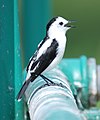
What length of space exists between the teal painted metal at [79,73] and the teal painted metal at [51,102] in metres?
1.01

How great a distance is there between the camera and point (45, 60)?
250cm

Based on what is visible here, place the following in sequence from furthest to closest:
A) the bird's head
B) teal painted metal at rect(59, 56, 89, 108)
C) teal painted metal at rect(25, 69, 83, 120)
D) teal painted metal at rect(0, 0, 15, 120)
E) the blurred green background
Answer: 1. the blurred green background
2. teal painted metal at rect(59, 56, 89, 108)
3. the bird's head
4. teal painted metal at rect(0, 0, 15, 120)
5. teal painted metal at rect(25, 69, 83, 120)

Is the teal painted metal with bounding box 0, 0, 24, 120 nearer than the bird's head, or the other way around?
the teal painted metal with bounding box 0, 0, 24, 120

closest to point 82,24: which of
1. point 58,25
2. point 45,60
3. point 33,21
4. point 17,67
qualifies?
point 33,21

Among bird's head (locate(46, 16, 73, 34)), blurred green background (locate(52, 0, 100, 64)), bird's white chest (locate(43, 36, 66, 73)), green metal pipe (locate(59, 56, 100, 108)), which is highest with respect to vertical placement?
bird's head (locate(46, 16, 73, 34))

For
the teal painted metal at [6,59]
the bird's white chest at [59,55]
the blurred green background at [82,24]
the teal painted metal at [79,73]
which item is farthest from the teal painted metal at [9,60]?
the blurred green background at [82,24]

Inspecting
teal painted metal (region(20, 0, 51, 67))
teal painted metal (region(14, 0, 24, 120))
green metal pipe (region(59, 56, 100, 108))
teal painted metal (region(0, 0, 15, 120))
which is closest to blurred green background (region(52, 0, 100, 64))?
teal painted metal (region(20, 0, 51, 67))

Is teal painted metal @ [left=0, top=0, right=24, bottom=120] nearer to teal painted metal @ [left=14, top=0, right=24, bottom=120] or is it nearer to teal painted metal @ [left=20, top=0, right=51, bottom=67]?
teal painted metal @ [left=14, top=0, right=24, bottom=120]

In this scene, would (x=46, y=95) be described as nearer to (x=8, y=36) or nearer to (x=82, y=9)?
(x=8, y=36)

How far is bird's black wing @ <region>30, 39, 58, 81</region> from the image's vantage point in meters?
2.46

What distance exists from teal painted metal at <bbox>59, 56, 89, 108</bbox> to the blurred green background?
1517 mm

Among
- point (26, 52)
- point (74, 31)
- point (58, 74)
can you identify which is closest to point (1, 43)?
point (58, 74)

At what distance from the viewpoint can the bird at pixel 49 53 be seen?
2.45 meters

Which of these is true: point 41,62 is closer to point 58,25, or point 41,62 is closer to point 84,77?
point 58,25
